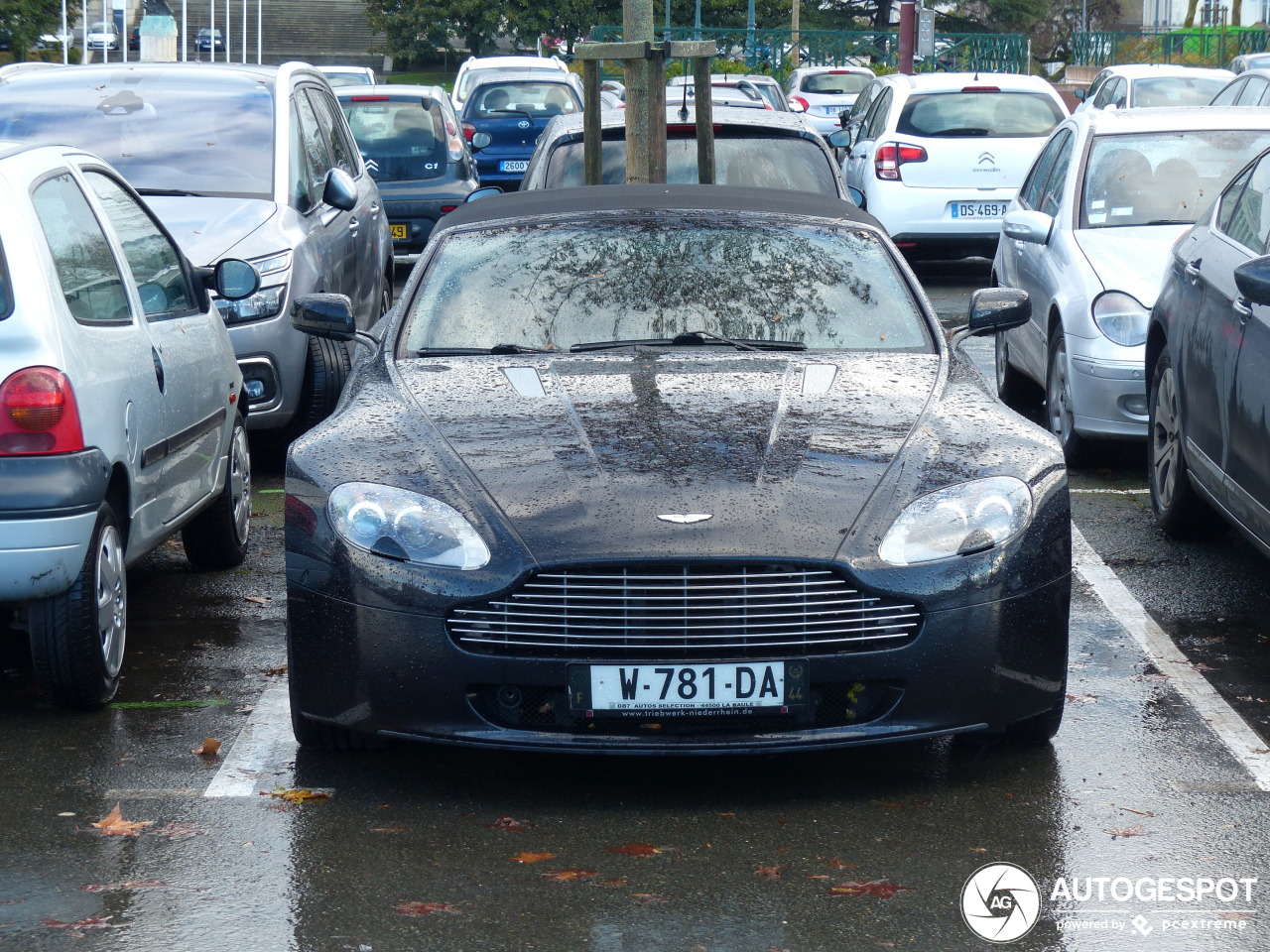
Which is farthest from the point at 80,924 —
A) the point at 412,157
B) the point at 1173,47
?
the point at 1173,47

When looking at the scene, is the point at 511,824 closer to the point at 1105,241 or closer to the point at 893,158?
the point at 1105,241

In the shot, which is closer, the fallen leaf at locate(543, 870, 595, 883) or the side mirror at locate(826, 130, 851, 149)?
the fallen leaf at locate(543, 870, 595, 883)

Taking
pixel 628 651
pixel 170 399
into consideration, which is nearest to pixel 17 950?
pixel 628 651

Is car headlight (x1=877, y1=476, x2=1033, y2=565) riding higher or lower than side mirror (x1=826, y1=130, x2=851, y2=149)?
lower

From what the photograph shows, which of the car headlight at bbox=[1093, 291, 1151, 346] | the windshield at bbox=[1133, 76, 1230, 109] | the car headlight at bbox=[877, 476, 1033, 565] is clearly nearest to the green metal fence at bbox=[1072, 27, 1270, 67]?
the windshield at bbox=[1133, 76, 1230, 109]

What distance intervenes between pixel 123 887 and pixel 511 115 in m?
19.1

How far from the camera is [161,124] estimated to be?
905 centimetres

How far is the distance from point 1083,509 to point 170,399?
3.95 m

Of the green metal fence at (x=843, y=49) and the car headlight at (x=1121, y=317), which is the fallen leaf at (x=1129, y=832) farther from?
the green metal fence at (x=843, y=49)

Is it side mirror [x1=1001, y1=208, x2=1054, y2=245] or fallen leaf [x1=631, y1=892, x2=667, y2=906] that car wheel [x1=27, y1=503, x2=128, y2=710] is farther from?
side mirror [x1=1001, y1=208, x2=1054, y2=245]

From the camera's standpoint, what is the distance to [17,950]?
141 inches

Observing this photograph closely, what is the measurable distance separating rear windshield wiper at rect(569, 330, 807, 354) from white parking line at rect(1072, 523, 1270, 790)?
1482mm

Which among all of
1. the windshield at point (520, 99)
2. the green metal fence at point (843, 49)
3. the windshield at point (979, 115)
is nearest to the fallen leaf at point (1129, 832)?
the windshield at point (979, 115)

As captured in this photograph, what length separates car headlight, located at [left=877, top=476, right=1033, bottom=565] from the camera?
14.2ft
